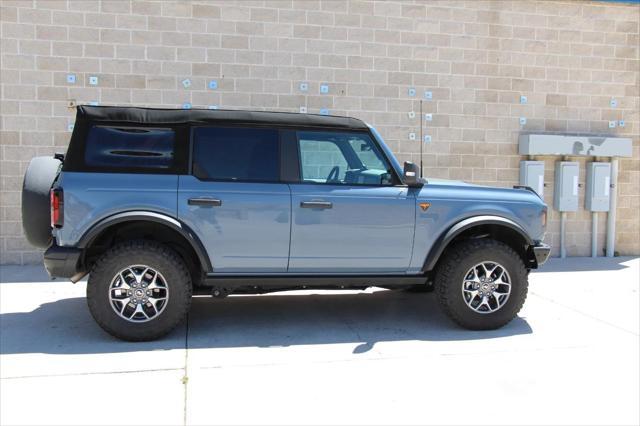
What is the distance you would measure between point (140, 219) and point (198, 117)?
1.02 m

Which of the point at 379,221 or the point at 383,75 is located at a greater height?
the point at 383,75

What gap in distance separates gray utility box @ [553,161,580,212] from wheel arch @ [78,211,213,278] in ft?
21.0

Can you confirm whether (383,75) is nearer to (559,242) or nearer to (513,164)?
(513,164)

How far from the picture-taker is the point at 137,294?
4492 mm

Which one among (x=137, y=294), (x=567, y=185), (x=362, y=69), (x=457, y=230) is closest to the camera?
(x=137, y=294)

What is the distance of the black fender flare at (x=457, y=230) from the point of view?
15.9 feet

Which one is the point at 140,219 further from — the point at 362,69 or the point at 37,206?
the point at 362,69

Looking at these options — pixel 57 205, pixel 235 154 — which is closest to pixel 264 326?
pixel 235 154

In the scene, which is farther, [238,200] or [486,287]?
[486,287]

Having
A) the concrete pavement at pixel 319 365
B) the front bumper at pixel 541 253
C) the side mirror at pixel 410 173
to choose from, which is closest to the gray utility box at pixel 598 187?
the concrete pavement at pixel 319 365

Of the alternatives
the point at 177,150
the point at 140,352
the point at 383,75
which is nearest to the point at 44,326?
the point at 140,352

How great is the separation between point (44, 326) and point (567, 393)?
14.7 feet

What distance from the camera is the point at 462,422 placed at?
127 inches

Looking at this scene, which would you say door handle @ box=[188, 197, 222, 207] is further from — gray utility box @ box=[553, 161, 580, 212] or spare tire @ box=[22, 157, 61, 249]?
gray utility box @ box=[553, 161, 580, 212]
